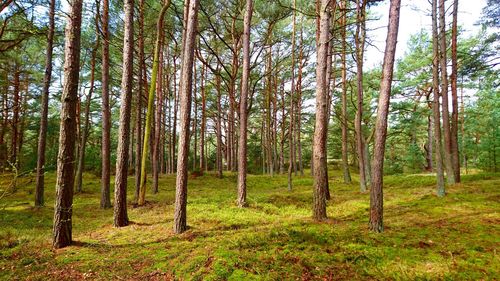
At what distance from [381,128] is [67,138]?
22.0 ft

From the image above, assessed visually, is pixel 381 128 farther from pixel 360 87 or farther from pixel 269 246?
pixel 360 87

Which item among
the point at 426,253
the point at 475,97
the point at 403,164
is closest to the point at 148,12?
the point at 426,253

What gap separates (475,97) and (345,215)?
24.2m

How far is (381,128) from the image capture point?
5215mm

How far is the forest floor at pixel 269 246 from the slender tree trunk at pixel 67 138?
1.72ft

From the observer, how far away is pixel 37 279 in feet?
12.8

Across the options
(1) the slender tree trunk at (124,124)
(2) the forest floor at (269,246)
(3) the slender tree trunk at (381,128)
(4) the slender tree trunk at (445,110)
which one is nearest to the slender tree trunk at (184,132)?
(2) the forest floor at (269,246)

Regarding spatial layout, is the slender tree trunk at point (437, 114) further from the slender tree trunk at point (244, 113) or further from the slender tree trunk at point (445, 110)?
the slender tree trunk at point (244, 113)

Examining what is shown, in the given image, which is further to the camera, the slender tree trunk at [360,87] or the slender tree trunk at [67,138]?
the slender tree trunk at [360,87]

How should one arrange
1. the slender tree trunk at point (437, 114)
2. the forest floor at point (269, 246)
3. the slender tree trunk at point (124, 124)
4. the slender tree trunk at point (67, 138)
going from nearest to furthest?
the forest floor at point (269, 246)
the slender tree trunk at point (67, 138)
the slender tree trunk at point (124, 124)
the slender tree trunk at point (437, 114)

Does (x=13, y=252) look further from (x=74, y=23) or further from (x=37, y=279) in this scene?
(x=74, y=23)

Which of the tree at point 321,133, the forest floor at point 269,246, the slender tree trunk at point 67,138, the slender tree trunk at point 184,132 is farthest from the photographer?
the tree at point 321,133

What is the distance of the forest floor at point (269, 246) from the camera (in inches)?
145

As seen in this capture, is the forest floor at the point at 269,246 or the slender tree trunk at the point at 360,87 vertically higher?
the slender tree trunk at the point at 360,87
